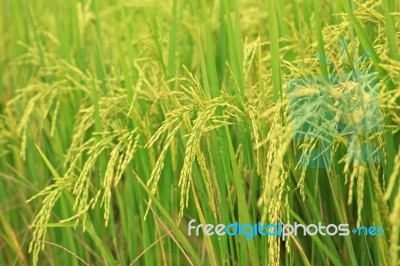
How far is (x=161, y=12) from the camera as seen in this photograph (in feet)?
7.11

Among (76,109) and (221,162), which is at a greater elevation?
(76,109)

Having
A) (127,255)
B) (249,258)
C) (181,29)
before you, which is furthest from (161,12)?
(249,258)

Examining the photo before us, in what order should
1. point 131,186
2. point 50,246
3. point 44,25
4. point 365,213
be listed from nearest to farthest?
point 365,213 → point 131,186 → point 50,246 → point 44,25

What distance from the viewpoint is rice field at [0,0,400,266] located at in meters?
1.33

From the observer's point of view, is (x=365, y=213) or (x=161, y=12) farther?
(x=161, y=12)

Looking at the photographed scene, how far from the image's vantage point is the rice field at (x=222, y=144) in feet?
4.38

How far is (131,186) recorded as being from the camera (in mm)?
1812

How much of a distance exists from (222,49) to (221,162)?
1.62ft

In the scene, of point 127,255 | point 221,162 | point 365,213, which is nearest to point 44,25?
point 127,255

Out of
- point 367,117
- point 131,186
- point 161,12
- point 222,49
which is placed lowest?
point 131,186

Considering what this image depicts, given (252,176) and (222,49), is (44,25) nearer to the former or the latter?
(222,49)

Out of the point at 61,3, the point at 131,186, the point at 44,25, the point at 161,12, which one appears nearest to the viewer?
the point at 131,186

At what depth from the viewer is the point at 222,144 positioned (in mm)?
1543

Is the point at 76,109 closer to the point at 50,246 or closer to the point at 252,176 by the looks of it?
the point at 50,246
